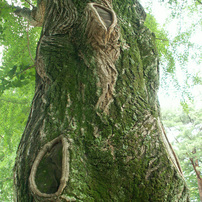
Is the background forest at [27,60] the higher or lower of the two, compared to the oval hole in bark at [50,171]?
higher

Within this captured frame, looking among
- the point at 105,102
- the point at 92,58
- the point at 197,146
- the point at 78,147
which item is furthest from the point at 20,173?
the point at 197,146

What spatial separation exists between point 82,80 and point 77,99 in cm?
19

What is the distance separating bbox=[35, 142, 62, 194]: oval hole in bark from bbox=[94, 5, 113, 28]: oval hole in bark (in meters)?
1.14

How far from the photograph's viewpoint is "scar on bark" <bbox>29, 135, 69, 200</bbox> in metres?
1.05

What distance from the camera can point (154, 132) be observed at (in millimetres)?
1409

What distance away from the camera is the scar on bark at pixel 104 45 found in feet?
4.93

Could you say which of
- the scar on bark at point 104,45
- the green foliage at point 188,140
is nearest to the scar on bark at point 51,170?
the scar on bark at point 104,45

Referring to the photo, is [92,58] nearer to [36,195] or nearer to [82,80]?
[82,80]

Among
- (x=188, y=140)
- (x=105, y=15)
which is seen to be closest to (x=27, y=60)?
(x=105, y=15)

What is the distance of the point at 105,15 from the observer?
1.70m

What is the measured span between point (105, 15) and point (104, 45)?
327 millimetres

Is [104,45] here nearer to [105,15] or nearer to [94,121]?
[105,15]

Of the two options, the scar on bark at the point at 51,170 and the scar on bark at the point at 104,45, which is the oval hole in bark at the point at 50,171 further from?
the scar on bark at the point at 104,45

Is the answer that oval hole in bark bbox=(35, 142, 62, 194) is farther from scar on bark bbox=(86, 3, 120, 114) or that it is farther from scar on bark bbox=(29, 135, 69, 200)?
scar on bark bbox=(86, 3, 120, 114)
